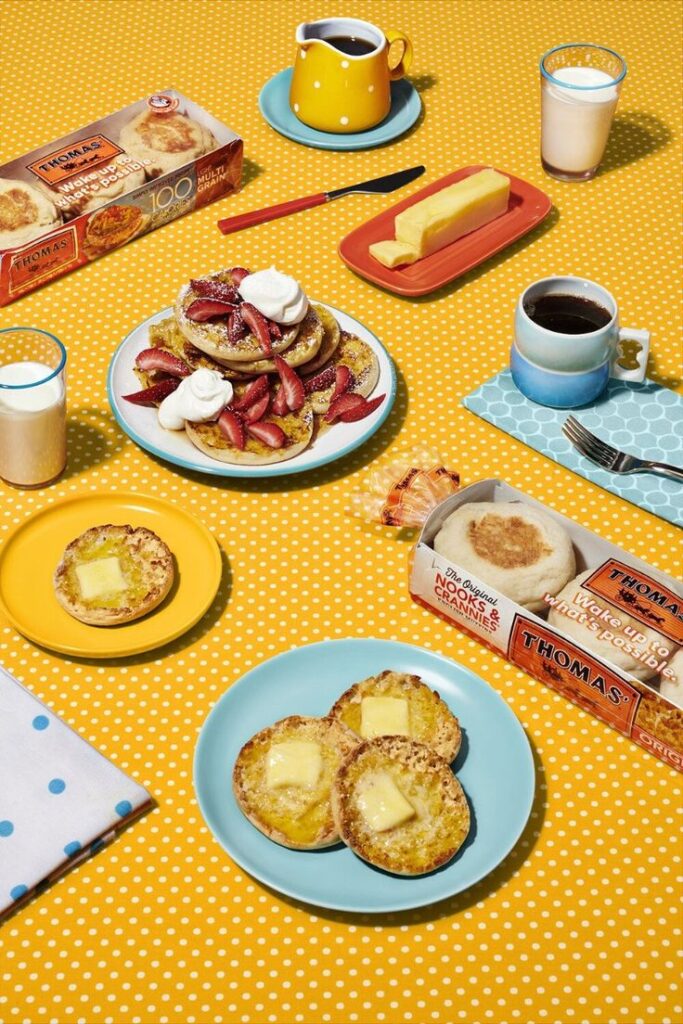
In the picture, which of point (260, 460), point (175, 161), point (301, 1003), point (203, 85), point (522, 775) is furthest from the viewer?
point (203, 85)

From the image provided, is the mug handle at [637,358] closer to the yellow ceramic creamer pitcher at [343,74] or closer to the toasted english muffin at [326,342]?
the toasted english muffin at [326,342]

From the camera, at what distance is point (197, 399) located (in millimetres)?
1780

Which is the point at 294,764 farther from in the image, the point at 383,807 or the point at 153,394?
the point at 153,394

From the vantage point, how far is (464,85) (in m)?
2.68

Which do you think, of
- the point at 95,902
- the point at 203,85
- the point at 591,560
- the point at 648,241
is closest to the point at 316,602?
the point at 591,560

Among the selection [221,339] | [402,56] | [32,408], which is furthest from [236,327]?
[402,56]

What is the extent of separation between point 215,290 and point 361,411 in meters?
0.29

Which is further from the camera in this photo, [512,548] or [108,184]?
[108,184]

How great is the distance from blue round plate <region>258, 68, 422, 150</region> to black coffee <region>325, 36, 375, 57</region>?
0.16 metres

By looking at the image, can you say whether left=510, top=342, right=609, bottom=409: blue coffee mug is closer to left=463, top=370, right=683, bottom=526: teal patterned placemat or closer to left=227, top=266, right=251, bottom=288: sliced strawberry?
left=463, top=370, right=683, bottom=526: teal patterned placemat

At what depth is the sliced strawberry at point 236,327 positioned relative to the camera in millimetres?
1809

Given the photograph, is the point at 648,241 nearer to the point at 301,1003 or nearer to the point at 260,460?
the point at 260,460

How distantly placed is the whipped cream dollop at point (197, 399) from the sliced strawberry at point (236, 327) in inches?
2.3

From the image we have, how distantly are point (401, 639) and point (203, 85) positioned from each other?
1.54 metres
